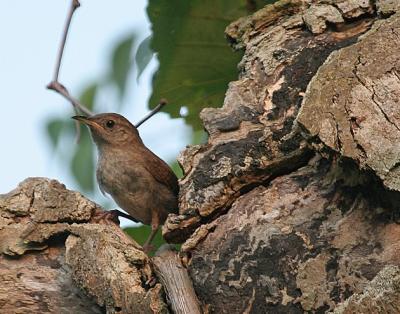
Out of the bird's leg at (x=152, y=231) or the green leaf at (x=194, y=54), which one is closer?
the bird's leg at (x=152, y=231)

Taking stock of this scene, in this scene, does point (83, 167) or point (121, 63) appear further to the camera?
point (121, 63)

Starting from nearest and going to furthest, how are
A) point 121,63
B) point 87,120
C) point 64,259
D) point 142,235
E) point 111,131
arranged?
point 64,259, point 121,63, point 142,235, point 87,120, point 111,131

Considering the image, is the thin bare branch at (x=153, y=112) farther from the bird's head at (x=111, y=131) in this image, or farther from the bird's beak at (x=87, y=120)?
the bird's head at (x=111, y=131)

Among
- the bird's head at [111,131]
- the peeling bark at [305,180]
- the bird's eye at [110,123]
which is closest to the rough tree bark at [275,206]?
the peeling bark at [305,180]

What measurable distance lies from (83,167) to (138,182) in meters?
1.27

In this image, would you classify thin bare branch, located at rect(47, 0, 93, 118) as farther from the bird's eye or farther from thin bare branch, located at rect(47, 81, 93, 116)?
the bird's eye

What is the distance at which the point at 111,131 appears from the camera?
573 centimetres

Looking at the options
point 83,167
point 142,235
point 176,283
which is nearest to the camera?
point 176,283

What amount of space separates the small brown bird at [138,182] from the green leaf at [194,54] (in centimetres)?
71

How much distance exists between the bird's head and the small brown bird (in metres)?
0.08

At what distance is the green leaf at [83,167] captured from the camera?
385cm

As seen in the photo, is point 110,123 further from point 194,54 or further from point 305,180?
point 305,180

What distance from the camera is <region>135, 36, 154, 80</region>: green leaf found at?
13.3 feet

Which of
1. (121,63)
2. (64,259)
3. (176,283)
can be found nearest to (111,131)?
(121,63)
